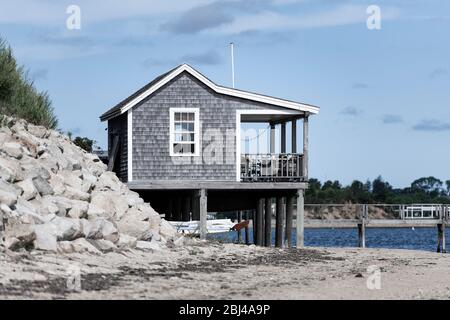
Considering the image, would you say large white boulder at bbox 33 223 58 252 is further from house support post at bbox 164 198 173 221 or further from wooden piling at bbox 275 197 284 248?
wooden piling at bbox 275 197 284 248

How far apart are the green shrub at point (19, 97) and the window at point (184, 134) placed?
12.3ft

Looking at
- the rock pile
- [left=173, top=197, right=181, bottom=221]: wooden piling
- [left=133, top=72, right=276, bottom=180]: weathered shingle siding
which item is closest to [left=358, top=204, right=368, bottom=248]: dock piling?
[left=173, top=197, right=181, bottom=221]: wooden piling

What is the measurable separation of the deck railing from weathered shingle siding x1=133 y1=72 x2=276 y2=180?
0.78m

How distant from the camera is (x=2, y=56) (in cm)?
2983

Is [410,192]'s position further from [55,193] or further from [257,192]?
[55,193]

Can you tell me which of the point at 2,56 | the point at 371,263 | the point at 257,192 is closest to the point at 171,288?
the point at 371,263

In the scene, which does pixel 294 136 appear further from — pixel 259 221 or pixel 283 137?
pixel 259 221

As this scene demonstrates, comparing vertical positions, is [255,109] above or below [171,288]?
above

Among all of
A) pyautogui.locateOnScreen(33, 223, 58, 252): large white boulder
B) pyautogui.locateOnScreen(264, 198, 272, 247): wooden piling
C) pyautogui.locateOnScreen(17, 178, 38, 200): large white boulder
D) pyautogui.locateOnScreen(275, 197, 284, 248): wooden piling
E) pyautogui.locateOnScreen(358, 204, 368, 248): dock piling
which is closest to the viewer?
pyautogui.locateOnScreen(33, 223, 58, 252): large white boulder

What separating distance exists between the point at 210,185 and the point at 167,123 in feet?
7.76

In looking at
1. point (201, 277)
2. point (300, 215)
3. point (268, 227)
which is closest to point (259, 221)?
point (268, 227)

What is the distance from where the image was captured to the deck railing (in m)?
34.1

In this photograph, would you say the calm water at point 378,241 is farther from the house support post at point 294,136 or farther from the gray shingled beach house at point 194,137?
the gray shingled beach house at point 194,137
